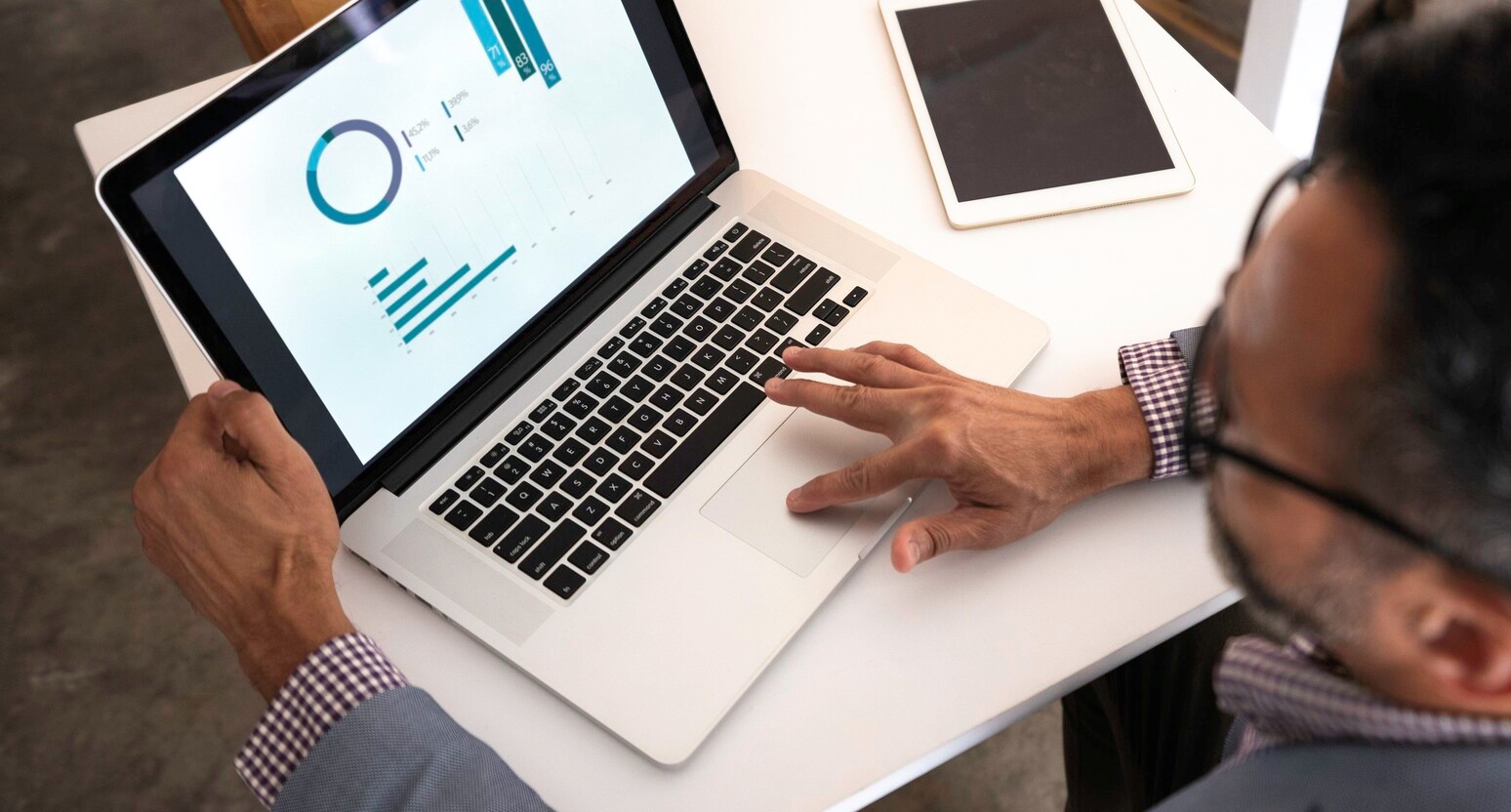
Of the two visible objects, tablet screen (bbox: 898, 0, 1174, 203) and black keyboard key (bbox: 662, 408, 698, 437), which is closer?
black keyboard key (bbox: 662, 408, 698, 437)

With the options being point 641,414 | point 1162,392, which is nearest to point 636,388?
point 641,414

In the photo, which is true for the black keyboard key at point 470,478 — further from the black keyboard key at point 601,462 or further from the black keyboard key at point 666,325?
the black keyboard key at point 666,325

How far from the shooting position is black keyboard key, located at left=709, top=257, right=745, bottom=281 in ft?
3.22

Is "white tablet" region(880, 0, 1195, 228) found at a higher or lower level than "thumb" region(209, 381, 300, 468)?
lower

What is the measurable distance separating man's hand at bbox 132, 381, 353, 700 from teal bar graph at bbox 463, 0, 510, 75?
32cm

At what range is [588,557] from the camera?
81cm

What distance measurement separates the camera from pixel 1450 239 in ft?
1.44

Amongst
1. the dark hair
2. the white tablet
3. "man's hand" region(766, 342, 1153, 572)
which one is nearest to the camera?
the dark hair

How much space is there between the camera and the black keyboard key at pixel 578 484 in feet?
2.77

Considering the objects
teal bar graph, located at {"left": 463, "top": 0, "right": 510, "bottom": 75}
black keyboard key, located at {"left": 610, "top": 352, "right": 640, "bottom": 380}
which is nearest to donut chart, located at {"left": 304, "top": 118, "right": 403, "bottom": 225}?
teal bar graph, located at {"left": 463, "top": 0, "right": 510, "bottom": 75}

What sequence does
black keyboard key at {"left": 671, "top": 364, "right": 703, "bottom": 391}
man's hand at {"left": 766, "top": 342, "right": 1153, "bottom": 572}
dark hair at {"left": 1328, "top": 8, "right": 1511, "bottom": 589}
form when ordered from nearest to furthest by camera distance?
dark hair at {"left": 1328, "top": 8, "right": 1511, "bottom": 589}, man's hand at {"left": 766, "top": 342, "right": 1153, "bottom": 572}, black keyboard key at {"left": 671, "top": 364, "right": 703, "bottom": 391}

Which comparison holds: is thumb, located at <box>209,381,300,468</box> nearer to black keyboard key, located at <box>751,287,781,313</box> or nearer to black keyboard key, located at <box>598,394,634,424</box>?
black keyboard key, located at <box>598,394,634,424</box>

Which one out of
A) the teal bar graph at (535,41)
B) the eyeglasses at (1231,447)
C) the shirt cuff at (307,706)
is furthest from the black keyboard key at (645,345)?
the eyeglasses at (1231,447)

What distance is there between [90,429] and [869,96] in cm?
158
